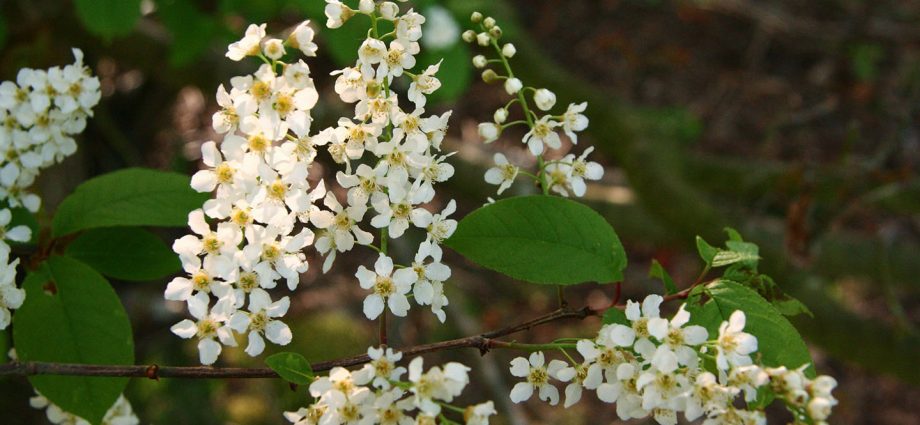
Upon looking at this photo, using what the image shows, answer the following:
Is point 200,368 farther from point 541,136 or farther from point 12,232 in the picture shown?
Answer: point 541,136

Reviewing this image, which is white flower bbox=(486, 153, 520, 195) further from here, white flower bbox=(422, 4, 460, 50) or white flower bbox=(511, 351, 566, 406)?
white flower bbox=(422, 4, 460, 50)

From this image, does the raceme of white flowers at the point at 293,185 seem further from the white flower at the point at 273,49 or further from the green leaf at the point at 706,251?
the green leaf at the point at 706,251

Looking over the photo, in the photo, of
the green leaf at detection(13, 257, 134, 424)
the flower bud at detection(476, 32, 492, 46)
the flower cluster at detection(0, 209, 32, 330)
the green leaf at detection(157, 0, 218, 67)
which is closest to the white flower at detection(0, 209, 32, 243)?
the flower cluster at detection(0, 209, 32, 330)

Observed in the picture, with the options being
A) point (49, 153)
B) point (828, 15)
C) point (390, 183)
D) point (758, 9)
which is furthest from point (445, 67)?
point (828, 15)

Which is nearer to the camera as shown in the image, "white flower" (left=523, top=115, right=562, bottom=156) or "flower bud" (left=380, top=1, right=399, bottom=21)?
"flower bud" (left=380, top=1, right=399, bottom=21)

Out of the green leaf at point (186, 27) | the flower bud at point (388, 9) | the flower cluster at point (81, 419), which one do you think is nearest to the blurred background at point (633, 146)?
the green leaf at point (186, 27)

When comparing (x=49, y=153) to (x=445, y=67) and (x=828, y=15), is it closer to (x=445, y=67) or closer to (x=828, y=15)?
(x=445, y=67)
